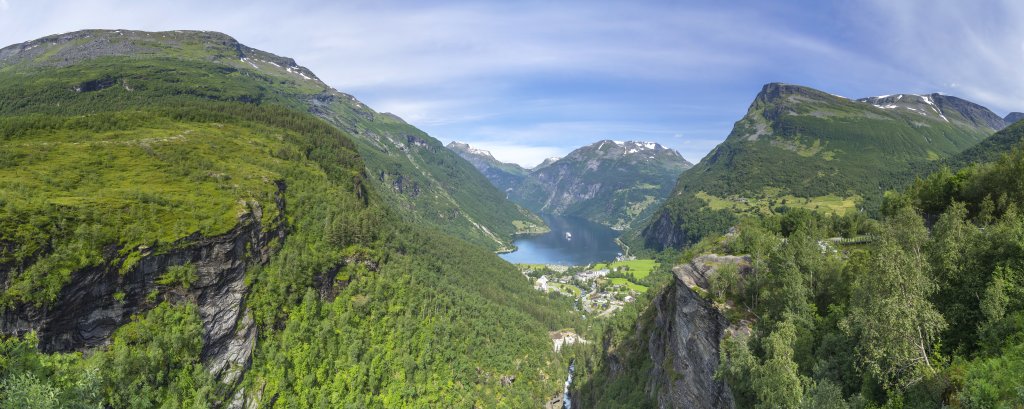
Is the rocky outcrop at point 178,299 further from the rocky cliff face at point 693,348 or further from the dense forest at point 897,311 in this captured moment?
the dense forest at point 897,311

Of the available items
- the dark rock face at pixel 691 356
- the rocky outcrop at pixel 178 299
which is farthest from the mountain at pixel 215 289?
the dark rock face at pixel 691 356

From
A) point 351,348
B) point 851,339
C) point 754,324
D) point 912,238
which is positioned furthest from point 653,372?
point 351,348

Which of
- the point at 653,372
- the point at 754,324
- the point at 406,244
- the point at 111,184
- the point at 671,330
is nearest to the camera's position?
the point at 754,324

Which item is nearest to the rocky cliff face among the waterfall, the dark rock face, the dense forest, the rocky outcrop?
the dark rock face

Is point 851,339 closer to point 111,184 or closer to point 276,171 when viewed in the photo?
point 111,184

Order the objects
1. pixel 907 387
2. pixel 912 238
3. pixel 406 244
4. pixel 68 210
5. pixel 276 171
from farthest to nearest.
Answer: pixel 406 244 → pixel 276 171 → pixel 68 210 → pixel 912 238 → pixel 907 387

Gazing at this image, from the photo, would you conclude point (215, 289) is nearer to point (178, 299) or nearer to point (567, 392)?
point (178, 299)

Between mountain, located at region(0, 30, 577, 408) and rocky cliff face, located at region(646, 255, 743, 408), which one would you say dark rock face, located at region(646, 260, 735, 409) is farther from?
mountain, located at region(0, 30, 577, 408)
